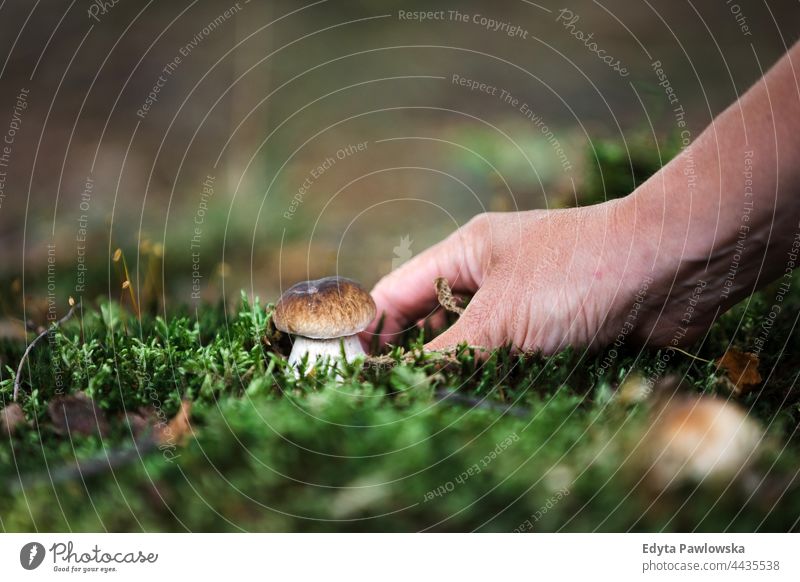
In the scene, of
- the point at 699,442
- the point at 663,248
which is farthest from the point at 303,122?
the point at 699,442

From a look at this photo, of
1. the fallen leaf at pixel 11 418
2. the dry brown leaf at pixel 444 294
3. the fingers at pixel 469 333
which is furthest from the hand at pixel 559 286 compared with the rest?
the fallen leaf at pixel 11 418

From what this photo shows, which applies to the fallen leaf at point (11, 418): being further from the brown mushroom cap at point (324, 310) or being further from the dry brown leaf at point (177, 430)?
the brown mushroom cap at point (324, 310)

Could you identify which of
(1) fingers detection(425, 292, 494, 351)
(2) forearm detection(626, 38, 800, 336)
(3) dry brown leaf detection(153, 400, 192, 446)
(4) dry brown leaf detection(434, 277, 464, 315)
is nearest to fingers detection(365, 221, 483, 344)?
(4) dry brown leaf detection(434, 277, 464, 315)

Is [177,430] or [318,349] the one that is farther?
[318,349]

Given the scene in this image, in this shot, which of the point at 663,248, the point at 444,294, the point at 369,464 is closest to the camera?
the point at 369,464

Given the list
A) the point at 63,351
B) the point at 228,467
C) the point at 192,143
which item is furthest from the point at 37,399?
the point at 192,143
